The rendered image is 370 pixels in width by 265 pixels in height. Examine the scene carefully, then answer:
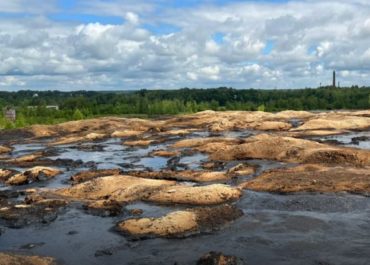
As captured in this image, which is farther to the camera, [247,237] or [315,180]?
[315,180]

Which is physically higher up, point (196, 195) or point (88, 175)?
point (196, 195)

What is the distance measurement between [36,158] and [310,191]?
1826 cm

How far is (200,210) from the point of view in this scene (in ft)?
46.0

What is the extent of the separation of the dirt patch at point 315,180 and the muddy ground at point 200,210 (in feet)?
0.11

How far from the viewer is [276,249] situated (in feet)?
38.2

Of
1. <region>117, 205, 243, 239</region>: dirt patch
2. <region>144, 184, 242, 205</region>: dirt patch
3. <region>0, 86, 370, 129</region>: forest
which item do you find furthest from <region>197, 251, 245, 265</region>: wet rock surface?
<region>0, 86, 370, 129</region>: forest

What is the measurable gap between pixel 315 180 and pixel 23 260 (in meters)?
9.96

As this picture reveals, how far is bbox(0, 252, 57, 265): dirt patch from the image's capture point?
10.6 metres

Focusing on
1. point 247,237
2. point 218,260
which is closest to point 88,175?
point 247,237

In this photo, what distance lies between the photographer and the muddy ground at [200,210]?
1161cm

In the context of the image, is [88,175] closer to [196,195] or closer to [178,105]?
[196,195]

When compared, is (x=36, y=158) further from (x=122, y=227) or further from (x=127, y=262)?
(x=127, y=262)

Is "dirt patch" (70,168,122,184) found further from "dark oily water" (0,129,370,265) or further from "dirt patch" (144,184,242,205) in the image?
"dirt patch" (144,184,242,205)

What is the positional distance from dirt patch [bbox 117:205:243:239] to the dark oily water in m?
0.24
